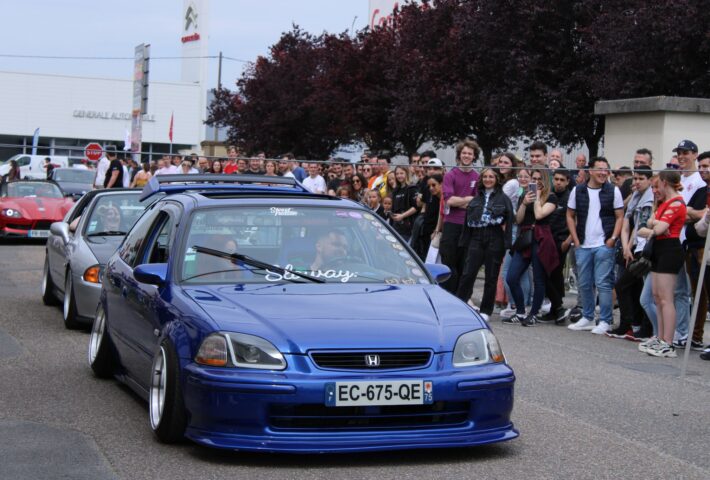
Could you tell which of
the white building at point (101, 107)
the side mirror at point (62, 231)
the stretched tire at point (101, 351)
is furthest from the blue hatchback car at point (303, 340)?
the white building at point (101, 107)

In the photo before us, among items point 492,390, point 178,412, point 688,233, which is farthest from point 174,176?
point 688,233

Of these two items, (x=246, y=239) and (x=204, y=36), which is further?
(x=204, y=36)

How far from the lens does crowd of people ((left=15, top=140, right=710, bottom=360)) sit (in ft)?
37.9

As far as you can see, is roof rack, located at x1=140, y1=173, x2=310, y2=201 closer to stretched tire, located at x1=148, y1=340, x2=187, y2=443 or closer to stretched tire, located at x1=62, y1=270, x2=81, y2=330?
stretched tire, located at x1=148, y1=340, x2=187, y2=443

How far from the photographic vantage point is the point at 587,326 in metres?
13.5

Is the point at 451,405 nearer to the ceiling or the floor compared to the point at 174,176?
nearer to the floor

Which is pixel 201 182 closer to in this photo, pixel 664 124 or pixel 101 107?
pixel 664 124

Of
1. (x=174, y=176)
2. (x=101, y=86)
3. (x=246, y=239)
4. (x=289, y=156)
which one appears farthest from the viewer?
(x=101, y=86)

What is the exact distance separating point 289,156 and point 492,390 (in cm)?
1905

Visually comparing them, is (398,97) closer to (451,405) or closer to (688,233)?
(688,233)

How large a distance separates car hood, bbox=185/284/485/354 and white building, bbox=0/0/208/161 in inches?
2966

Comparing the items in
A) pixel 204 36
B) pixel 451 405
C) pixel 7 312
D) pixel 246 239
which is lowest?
pixel 7 312

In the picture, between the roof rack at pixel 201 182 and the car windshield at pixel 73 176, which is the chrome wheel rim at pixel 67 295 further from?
the car windshield at pixel 73 176

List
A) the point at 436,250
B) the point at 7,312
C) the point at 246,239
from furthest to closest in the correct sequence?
the point at 436,250, the point at 7,312, the point at 246,239
